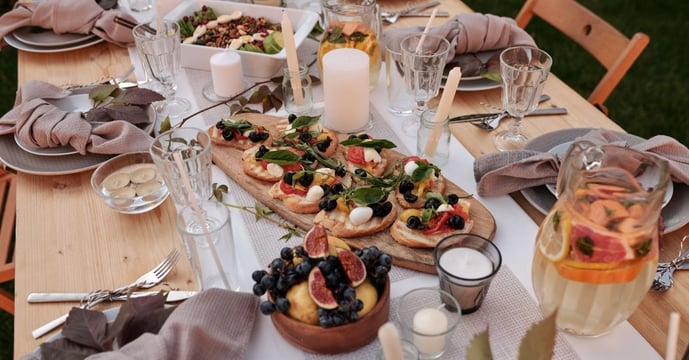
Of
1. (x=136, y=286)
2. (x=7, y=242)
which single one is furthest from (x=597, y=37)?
(x=7, y=242)

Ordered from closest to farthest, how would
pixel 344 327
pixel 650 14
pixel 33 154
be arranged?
pixel 344 327, pixel 33 154, pixel 650 14

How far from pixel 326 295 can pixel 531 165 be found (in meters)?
0.57

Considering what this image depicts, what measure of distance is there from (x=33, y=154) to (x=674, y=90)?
3.03m

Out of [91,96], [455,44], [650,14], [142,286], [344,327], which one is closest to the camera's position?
[344,327]

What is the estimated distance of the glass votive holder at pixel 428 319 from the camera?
0.95 metres

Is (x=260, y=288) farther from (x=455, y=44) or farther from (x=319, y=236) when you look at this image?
(x=455, y=44)

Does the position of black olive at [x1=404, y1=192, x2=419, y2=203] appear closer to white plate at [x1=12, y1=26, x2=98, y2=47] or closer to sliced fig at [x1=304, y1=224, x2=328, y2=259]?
sliced fig at [x1=304, y1=224, x2=328, y2=259]

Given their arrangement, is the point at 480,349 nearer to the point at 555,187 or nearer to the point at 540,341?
the point at 540,341

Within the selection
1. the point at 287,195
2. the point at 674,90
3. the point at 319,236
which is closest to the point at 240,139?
the point at 287,195

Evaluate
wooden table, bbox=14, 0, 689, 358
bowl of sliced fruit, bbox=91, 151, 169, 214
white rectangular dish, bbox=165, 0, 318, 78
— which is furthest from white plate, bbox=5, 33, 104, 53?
bowl of sliced fruit, bbox=91, 151, 169, 214

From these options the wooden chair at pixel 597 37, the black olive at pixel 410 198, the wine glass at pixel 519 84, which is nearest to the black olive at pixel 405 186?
the black olive at pixel 410 198

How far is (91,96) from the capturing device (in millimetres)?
1562

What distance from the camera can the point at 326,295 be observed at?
37.6 inches

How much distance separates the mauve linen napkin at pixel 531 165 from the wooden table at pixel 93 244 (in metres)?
0.05
